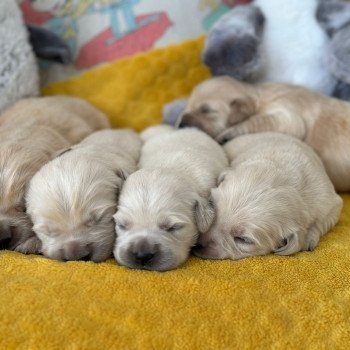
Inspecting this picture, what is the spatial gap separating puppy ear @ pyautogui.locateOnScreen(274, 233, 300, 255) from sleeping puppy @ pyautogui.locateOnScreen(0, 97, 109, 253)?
122 cm

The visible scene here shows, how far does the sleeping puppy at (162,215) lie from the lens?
7.66 feet

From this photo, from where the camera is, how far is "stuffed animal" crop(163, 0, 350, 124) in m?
3.84

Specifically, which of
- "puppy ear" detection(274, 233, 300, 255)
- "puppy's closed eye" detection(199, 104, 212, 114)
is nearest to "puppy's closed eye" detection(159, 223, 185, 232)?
"puppy ear" detection(274, 233, 300, 255)

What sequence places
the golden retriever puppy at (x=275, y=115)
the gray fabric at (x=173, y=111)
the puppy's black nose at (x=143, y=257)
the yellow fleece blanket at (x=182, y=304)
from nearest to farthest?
the yellow fleece blanket at (x=182, y=304), the puppy's black nose at (x=143, y=257), the golden retriever puppy at (x=275, y=115), the gray fabric at (x=173, y=111)

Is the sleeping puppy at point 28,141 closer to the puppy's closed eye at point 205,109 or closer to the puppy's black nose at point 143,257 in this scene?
the puppy's black nose at point 143,257

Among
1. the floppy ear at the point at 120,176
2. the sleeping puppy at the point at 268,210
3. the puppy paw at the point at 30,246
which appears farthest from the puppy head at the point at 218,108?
the puppy paw at the point at 30,246

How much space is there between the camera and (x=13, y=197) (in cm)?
259

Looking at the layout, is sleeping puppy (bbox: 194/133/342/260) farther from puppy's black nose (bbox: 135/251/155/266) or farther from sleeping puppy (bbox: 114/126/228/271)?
puppy's black nose (bbox: 135/251/155/266)

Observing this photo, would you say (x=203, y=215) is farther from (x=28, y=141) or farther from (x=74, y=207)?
(x=28, y=141)

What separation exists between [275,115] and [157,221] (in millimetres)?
1728

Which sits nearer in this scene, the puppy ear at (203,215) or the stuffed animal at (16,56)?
the puppy ear at (203,215)

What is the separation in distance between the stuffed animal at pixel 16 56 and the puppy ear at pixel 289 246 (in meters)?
2.37

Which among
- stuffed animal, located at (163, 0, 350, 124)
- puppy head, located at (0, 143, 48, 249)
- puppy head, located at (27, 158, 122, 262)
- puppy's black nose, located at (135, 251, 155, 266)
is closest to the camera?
puppy's black nose, located at (135, 251, 155, 266)

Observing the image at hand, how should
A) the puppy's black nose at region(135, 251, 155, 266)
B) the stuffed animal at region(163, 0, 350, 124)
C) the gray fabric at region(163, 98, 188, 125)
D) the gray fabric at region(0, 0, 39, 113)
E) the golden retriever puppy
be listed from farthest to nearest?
the gray fabric at region(163, 98, 188, 125), the stuffed animal at region(163, 0, 350, 124), the gray fabric at region(0, 0, 39, 113), the golden retriever puppy, the puppy's black nose at region(135, 251, 155, 266)
